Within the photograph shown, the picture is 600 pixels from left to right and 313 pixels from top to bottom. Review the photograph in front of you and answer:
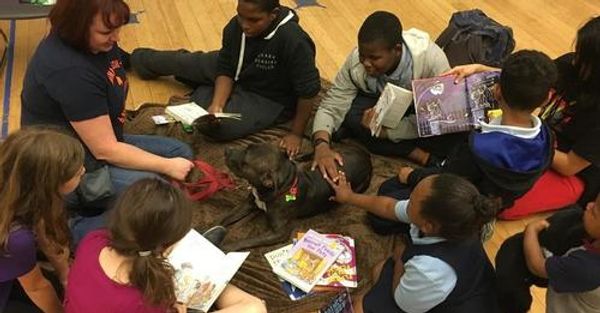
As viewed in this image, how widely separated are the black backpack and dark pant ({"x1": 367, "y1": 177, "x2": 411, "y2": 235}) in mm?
898

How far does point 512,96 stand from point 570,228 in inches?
21.7

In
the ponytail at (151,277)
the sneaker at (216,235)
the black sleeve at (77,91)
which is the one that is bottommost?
the sneaker at (216,235)

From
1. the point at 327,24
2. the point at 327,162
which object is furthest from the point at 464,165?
the point at 327,24

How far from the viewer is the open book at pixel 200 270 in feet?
6.87

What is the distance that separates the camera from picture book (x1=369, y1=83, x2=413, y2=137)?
2.70 m

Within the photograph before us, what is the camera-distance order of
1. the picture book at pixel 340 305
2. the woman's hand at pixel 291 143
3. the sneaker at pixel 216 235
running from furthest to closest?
the woman's hand at pixel 291 143 < the sneaker at pixel 216 235 < the picture book at pixel 340 305

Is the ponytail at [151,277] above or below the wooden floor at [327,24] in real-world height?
above

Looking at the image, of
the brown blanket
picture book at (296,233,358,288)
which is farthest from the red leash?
picture book at (296,233,358,288)

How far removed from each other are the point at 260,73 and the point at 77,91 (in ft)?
3.51

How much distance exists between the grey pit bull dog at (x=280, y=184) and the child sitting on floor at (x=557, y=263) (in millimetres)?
849

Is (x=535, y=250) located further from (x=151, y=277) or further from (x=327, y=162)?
(x=151, y=277)

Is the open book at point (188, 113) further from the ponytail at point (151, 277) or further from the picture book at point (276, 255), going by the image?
the ponytail at point (151, 277)

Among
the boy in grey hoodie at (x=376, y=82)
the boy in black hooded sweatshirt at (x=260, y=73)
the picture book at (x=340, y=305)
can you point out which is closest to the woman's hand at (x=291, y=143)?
the boy in black hooded sweatshirt at (x=260, y=73)

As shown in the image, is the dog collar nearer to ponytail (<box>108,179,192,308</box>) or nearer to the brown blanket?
the brown blanket
